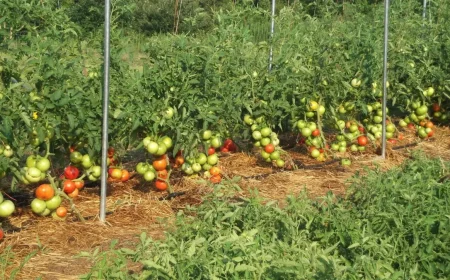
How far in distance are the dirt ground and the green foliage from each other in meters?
0.28

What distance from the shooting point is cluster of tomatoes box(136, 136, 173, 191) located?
4262mm

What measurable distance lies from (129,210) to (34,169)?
80 cm

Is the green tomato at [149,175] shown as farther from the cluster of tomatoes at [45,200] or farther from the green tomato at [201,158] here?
the cluster of tomatoes at [45,200]

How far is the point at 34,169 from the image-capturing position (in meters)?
3.68

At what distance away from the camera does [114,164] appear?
177 inches

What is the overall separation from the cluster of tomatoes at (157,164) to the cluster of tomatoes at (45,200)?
68 centimetres

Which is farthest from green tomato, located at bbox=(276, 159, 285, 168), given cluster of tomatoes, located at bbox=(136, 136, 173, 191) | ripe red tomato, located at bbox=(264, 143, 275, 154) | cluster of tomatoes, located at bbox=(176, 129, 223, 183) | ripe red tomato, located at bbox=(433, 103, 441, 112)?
ripe red tomato, located at bbox=(433, 103, 441, 112)

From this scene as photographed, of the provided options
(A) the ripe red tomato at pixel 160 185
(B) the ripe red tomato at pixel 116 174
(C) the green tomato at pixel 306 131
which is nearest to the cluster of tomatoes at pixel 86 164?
(B) the ripe red tomato at pixel 116 174

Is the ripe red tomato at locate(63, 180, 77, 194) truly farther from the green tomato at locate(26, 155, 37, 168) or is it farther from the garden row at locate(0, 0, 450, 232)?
the green tomato at locate(26, 155, 37, 168)

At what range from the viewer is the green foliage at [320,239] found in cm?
254

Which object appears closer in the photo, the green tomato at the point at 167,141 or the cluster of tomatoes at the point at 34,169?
the cluster of tomatoes at the point at 34,169

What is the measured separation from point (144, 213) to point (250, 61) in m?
1.49

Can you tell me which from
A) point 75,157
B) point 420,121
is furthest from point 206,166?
point 420,121

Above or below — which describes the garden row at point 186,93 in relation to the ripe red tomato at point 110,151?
above
